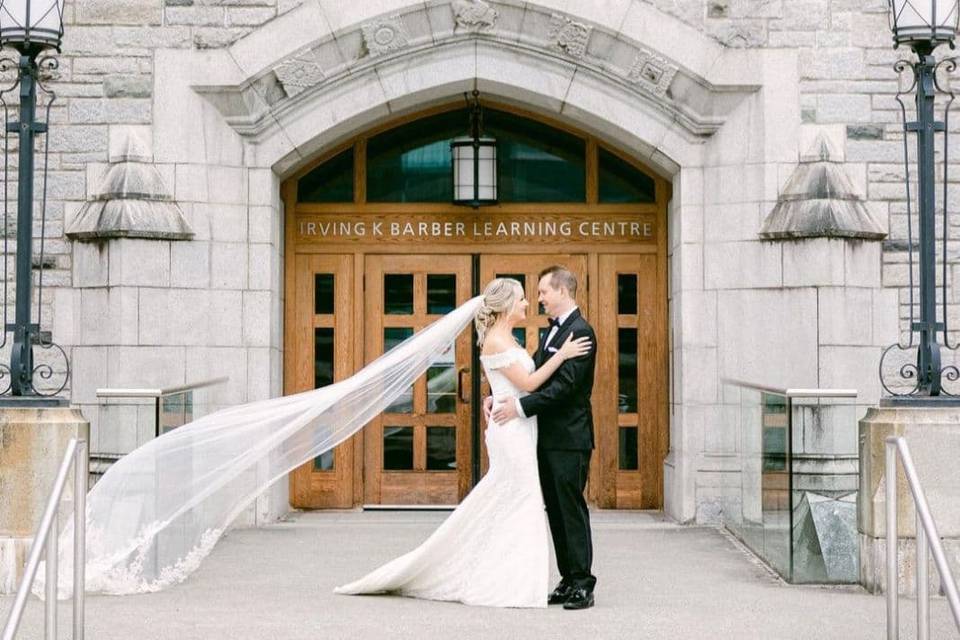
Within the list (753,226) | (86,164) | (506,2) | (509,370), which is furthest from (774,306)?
(86,164)

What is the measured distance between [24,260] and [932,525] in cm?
513

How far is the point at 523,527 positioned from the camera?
A: 26.9 ft

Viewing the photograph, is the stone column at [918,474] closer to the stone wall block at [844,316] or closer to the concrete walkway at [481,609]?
the concrete walkway at [481,609]

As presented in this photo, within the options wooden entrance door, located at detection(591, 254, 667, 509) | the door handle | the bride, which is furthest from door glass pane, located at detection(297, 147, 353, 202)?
the bride

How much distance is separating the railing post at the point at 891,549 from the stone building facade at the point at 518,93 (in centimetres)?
416

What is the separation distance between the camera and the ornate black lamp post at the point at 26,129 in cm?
867

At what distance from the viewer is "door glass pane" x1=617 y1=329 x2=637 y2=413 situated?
12984 millimetres

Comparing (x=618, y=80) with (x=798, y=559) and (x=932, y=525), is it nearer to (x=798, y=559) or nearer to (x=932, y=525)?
(x=798, y=559)

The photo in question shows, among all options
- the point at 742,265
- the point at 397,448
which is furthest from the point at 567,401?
the point at 397,448

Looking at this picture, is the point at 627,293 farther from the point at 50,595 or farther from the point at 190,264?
the point at 50,595

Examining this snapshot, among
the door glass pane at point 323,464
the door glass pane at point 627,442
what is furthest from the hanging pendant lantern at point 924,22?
the door glass pane at point 323,464

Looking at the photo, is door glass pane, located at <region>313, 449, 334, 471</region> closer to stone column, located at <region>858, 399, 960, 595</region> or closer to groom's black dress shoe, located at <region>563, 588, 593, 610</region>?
groom's black dress shoe, located at <region>563, 588, 593, 610</region>

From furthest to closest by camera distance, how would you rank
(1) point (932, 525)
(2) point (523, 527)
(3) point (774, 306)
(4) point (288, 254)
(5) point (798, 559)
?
(4) point (288, 254) → (3) point (774, 306) → (5) point (798, 559) → (2) point (523, 527) → (1) point (932, 525)

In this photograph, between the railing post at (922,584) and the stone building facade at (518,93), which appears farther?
the stone building facade at (518,93)
